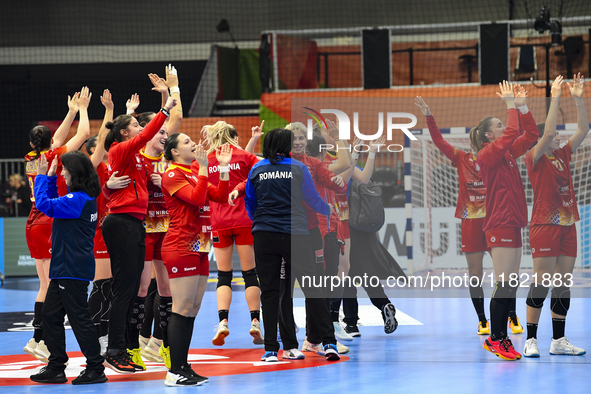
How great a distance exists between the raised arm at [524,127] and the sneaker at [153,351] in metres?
3.42

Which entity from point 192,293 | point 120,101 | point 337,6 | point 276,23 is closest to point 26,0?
point 120,101

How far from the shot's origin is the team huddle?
453 cm

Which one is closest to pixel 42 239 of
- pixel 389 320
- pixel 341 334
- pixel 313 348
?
pixel 313 348

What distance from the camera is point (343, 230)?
21.4ft

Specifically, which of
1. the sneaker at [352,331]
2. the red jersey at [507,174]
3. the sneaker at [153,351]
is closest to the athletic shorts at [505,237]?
the red jersey at [507,174]

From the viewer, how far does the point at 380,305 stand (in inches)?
254

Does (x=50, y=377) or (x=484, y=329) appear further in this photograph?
(x=484, y=329)

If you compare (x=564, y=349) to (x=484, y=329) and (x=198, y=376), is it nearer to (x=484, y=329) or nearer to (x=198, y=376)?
(x=484, y=329)

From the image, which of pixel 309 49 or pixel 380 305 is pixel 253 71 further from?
pixel 380 305

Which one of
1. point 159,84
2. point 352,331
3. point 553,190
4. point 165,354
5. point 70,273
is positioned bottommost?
point 352,331

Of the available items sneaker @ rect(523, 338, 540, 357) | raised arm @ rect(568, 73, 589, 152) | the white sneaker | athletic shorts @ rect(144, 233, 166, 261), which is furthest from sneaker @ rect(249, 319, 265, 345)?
raised arm @ rect(568, 73, 589, 152)

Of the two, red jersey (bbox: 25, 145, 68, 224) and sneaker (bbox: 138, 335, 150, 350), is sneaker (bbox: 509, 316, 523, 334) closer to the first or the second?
sneaker (bbox: 138, 335, 150, 350)

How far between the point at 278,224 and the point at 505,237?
1.85 metres

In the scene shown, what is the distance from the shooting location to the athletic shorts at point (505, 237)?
5.35 meters
